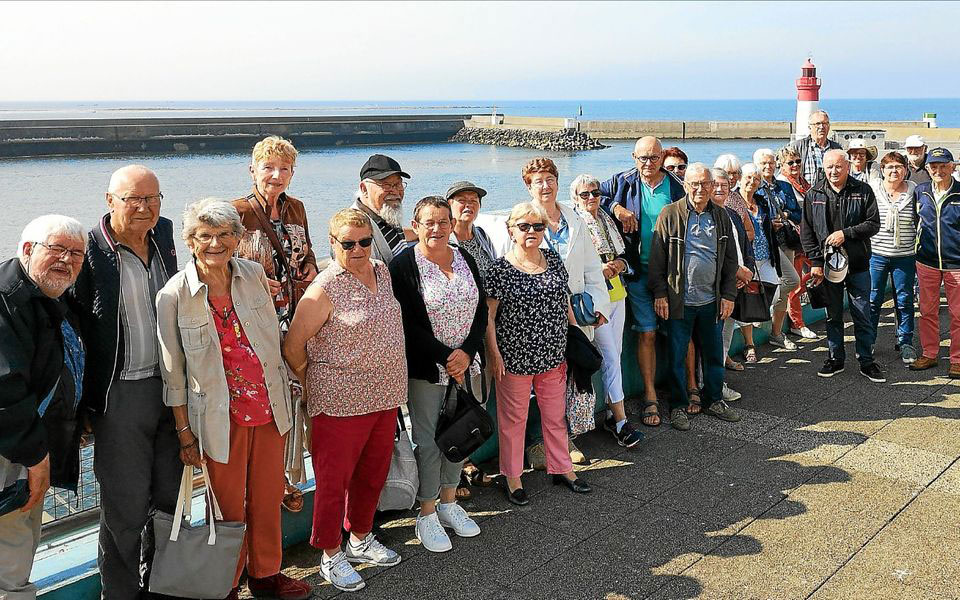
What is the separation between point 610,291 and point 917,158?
4.32 m

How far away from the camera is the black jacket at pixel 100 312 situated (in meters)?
2.93

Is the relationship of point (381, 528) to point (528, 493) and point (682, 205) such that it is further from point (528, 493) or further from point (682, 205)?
point (682, 205)

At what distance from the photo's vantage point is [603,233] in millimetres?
5020

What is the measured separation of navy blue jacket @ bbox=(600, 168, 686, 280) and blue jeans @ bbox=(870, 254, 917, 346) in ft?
7.09

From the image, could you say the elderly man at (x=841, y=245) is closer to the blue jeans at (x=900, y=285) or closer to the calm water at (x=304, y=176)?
the blue jeans at (x=900, y=285)

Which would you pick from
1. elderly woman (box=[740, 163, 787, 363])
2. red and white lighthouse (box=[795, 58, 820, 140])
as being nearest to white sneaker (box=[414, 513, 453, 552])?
elderly woman (box=[740, 163, 787, 363])

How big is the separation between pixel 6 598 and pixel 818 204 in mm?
5488

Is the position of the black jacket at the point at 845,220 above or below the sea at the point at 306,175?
above

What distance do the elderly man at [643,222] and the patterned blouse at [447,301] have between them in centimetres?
173

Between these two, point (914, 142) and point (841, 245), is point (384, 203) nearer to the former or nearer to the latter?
point (841, 245)

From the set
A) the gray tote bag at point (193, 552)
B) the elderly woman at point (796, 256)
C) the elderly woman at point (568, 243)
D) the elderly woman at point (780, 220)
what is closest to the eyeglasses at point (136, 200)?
the gray tote bag at point (193, 552)

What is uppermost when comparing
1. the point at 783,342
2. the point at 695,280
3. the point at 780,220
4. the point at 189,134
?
the point at 189,134

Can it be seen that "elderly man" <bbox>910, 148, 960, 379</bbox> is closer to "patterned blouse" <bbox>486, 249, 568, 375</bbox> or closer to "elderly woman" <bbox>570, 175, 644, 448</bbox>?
"elderly woman" <bbox>570, 175, 644, 448</bbox>

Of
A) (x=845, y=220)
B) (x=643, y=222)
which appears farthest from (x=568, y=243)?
(x=845, y=220)
